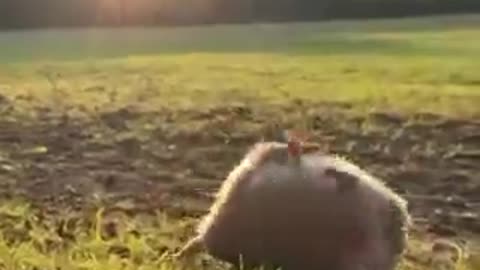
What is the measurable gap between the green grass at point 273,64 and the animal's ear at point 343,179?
186 inches

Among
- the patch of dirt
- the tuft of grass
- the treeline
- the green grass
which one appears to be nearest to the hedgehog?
the tuft of grass

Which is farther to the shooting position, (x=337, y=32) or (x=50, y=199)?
(x=337, y=32)

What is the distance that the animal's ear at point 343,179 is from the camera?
3.72 meters

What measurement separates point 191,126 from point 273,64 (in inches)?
184

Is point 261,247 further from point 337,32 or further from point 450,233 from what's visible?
point 337,32

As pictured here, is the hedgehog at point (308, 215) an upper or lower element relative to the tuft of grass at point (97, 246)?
upper

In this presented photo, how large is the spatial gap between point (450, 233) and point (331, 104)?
4192 millimetres

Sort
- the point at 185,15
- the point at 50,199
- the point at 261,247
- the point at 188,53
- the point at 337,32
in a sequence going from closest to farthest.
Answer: the point at 261,247, the point at 50,199, the point at 188,53, the point at 337,32, the point at 185,15

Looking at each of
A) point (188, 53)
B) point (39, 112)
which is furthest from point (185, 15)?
point (39, 112)

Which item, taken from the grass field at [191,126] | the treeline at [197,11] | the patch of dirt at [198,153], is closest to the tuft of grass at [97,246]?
the grass field at [191,126]

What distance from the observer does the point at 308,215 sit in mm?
3727

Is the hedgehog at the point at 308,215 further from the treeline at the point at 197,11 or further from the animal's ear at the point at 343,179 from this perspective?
the treeline at the point at 197,11

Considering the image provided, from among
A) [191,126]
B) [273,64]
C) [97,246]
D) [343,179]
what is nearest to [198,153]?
[191,126]

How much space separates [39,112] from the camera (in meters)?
9.42
